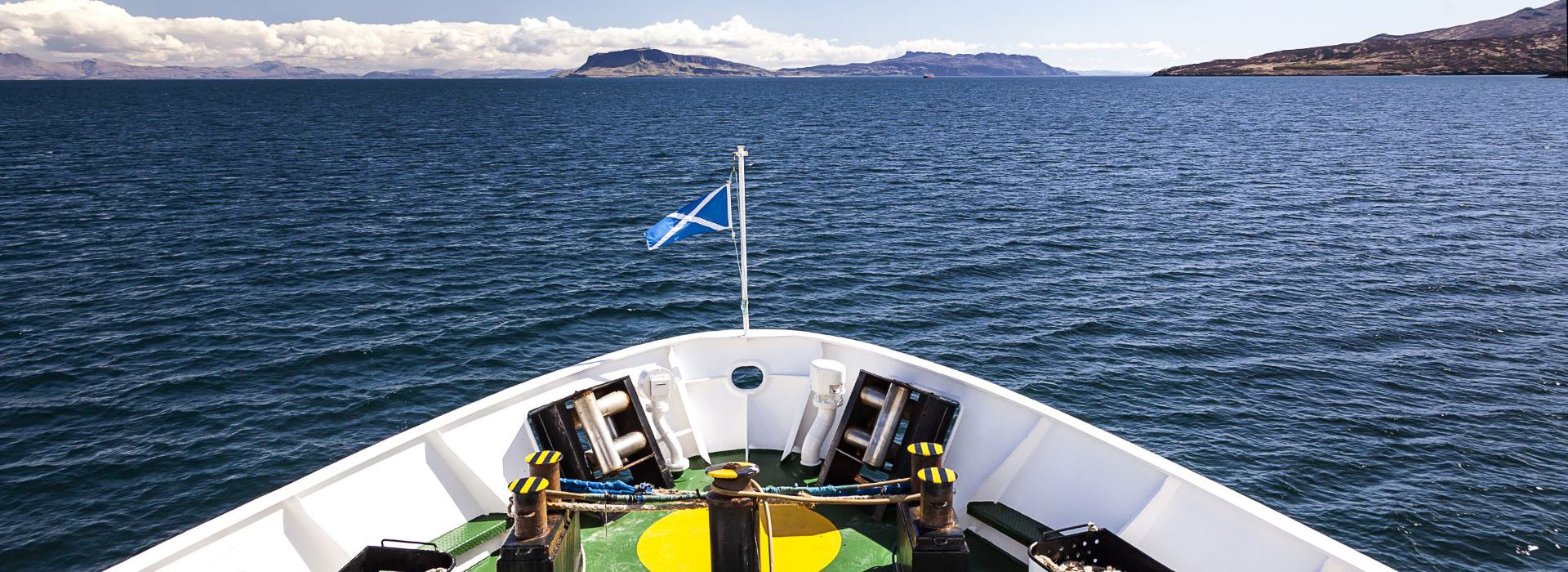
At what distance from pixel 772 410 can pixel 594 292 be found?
63.5 ft

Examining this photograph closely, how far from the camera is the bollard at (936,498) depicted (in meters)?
7.18

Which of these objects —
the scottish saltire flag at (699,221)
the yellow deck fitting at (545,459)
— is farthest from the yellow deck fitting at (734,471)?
the scottish saltire flag at (699,221)

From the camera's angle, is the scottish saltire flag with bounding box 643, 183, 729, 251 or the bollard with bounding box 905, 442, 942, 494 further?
the scottish saltire flag with bounding box 643, 183, 729, 251

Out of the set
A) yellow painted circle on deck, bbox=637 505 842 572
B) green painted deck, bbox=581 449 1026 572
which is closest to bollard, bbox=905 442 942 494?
green painted deck, bbox=581 449 1026 572

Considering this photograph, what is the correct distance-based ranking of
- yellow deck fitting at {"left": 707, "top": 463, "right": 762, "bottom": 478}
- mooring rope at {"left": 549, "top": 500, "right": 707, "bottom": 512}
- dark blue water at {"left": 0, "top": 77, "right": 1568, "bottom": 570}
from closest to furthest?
1. yellow deck fitting at {"left": 707, "top": 463, "right": 762, "bottom": 478}
2. mooring rope at {"left": 549, "top": 500, "right": 707, "bottom": 512}
3. dark blue water at {"left": 0, "top": 77, "right": 1568, "bottom": 570}

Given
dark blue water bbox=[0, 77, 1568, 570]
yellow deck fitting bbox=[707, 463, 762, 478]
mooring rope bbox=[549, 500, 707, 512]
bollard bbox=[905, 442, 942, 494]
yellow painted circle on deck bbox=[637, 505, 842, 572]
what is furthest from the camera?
dark blue water bbox=[0, 77, 1568, 570]

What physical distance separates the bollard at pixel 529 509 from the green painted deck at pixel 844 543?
1691 mm

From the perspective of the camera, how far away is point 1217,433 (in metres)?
19.8

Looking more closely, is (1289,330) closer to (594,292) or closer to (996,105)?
(594,292)

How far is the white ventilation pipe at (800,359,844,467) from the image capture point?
10414mm

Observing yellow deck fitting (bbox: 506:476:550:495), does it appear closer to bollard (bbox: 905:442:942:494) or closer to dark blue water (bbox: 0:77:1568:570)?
bollard (bbox: 905:442:942:494)

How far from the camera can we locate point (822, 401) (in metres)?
10.6

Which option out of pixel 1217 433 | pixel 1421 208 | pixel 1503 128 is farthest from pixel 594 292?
pixel 1503 128

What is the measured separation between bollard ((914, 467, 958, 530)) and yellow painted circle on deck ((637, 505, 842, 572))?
193 centimetres
